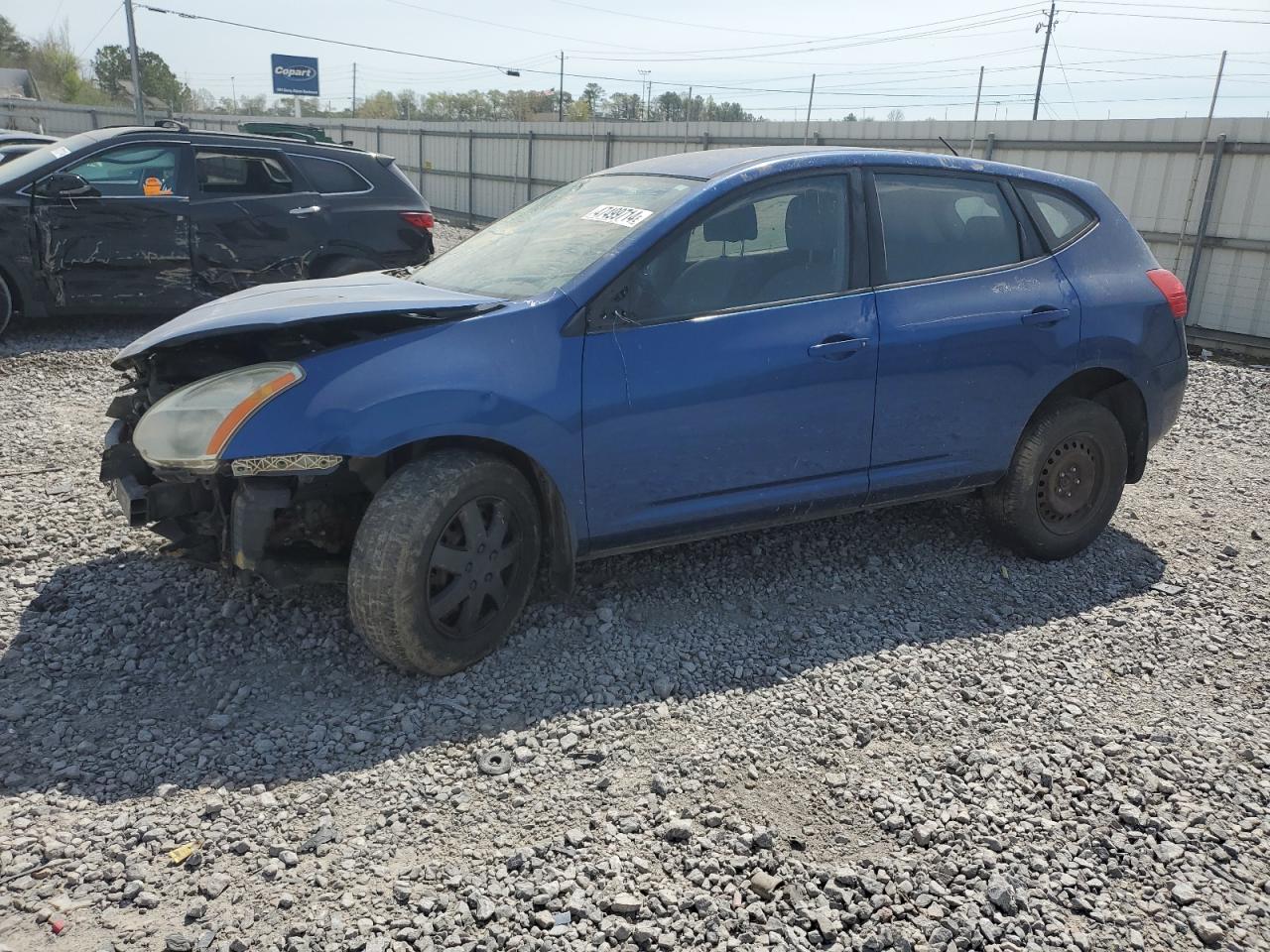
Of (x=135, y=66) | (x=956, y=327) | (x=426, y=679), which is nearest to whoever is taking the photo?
(x=426, y=679)

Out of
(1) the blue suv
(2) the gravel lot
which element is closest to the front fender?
(1) the blue suv

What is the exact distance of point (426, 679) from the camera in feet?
11.8

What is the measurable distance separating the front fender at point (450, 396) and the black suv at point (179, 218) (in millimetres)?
5800

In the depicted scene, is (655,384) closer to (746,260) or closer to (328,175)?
(746,260)

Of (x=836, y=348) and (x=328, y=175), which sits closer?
(x=836, y=348)

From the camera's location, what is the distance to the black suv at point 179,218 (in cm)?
796

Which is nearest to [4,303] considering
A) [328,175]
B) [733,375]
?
[328,175]

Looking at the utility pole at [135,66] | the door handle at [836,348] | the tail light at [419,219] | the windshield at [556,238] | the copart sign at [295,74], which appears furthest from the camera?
the copart sign at [295,74]

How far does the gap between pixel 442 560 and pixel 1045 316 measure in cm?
286

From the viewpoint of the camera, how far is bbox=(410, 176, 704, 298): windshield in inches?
153

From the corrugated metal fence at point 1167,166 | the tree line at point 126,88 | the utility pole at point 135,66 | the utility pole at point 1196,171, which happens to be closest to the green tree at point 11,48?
the tree line at point 126,88

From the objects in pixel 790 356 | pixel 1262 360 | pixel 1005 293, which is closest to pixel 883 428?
pixel 790 356

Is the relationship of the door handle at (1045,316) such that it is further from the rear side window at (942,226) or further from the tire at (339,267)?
the tire at (339,267)

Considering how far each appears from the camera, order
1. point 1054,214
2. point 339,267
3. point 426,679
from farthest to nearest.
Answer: point 339,267, point 1054,214, point 426,679
